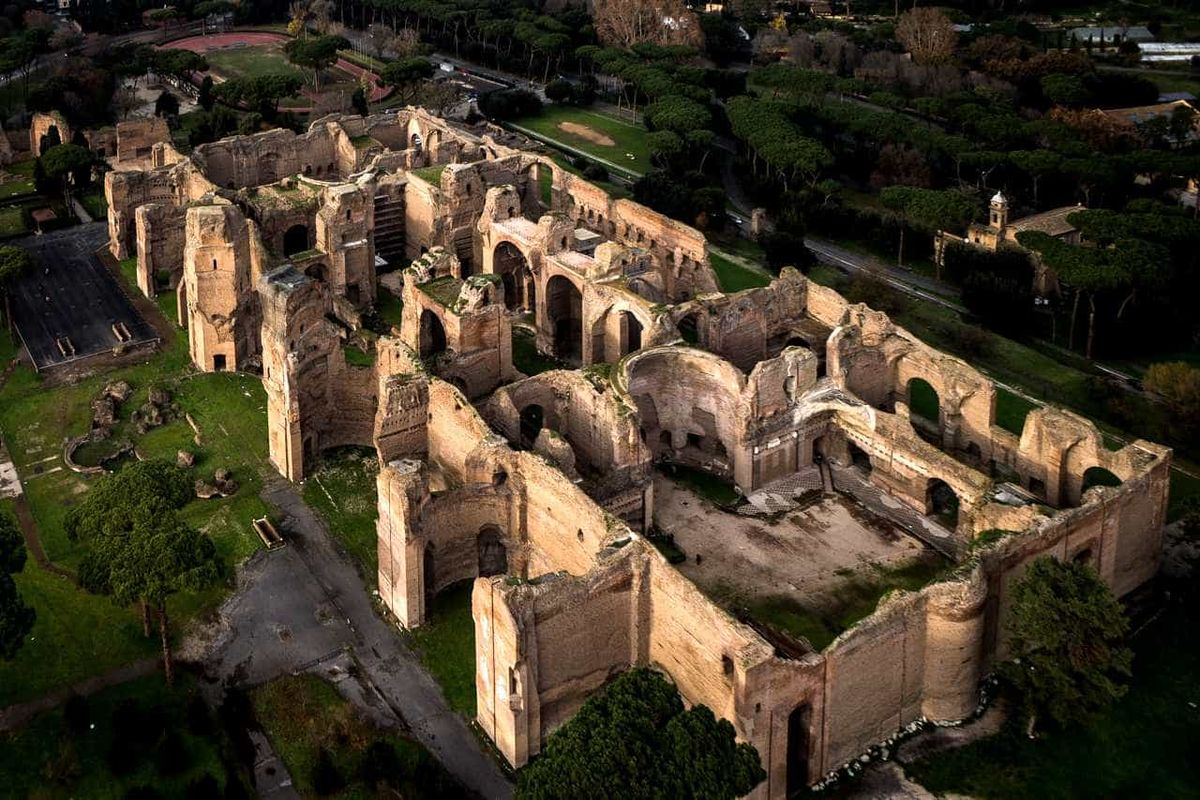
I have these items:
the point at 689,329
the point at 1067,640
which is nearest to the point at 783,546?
the point at 1067,640

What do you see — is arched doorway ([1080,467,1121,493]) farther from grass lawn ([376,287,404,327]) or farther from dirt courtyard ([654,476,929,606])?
grass lawn ([376,287,404,327])

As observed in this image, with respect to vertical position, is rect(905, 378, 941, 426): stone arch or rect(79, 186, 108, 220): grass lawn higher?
rect(79, 186, 108, 220): grass lawn

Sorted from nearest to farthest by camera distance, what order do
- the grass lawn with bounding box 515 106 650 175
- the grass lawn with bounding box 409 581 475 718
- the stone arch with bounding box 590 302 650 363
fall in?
the grass lawn with bounding box 409 581 475 718
the stone arch with bounding box 590 302 650 363
the grass lawn with bounding box 515 106 650 175

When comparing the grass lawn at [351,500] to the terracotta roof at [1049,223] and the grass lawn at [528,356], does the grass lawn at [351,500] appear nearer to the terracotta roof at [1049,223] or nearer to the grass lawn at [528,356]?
the grass lawn at [528,356]

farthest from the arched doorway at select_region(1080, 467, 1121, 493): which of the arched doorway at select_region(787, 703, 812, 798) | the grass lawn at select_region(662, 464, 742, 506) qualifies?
the arched doorway at select_region(787, 703, 812, 798)

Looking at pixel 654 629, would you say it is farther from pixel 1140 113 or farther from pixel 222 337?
pixel 1140 113

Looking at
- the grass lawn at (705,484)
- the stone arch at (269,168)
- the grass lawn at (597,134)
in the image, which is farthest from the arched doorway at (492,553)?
the grass lawn at (597,134)
